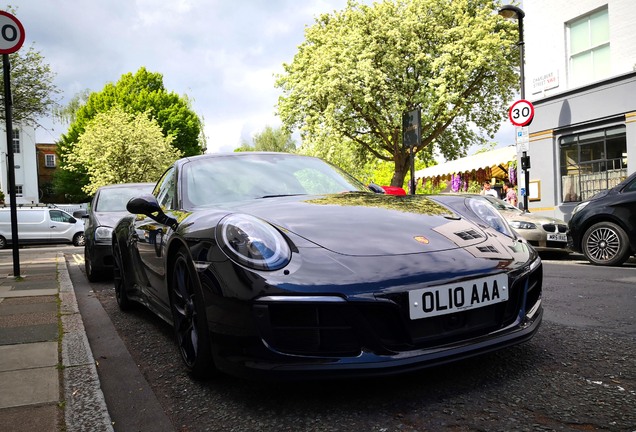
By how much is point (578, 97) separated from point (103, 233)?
12.0m

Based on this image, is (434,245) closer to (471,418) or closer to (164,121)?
(471,418)

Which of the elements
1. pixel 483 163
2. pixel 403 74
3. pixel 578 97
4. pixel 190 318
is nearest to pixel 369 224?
Result: pixel 190 318

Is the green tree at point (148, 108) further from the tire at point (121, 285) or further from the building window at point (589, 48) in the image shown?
the tire at point (121, 285)

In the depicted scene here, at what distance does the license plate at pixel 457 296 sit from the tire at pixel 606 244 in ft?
19.4

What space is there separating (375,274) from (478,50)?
2192 centimetres

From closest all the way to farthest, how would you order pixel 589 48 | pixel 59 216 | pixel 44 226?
pixel 589 48 < pixel 44 226 < pixel 59 216

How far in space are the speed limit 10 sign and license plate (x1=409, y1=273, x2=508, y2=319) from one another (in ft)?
36.6

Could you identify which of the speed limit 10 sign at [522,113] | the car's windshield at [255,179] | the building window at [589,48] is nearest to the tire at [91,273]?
the car's windshield at [255,179]

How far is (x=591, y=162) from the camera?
13781 millimetres

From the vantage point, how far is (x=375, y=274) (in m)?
2.22

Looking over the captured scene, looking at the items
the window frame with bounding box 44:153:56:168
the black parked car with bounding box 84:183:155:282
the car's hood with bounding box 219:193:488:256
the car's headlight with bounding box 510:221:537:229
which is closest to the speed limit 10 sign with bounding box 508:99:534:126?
the car's headlight with bounding box 510:221:537:229

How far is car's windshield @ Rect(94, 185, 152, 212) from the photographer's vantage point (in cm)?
805

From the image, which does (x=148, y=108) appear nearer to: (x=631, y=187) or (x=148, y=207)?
(x=631, y=187)

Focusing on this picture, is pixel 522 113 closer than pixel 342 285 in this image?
No
